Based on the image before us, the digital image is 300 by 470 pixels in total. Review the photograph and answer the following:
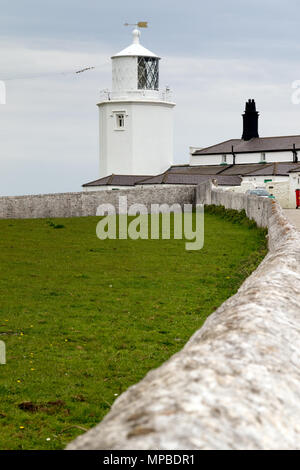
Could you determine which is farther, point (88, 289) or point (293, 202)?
point (293, 202)

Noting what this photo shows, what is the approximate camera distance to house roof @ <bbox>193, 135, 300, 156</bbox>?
79500 millimetres

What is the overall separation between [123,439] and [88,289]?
12.3 meters

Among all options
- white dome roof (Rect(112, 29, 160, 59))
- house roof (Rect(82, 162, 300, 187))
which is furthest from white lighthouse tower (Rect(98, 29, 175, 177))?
house roof (Rect(82, 162, 300, 187))

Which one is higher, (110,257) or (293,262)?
(293,262)

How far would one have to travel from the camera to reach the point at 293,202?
52062 mm

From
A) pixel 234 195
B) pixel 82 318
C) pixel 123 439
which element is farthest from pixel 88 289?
pixel 234 195

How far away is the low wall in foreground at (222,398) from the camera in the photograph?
284 cm

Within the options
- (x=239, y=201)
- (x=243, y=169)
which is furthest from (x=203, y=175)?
(x=239, y=201)

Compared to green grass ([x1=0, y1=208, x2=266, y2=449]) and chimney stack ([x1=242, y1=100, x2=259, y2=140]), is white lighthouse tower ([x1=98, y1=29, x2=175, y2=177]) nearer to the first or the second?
chimney stack ([x1=242, y1=100, x2=259, y2=140])

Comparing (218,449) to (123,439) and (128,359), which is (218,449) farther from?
(128,359)

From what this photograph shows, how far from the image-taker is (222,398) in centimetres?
315

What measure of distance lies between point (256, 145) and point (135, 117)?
14018 mm

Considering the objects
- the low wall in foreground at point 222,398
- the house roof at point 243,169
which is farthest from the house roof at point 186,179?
the low wall in foreground at point 222,398

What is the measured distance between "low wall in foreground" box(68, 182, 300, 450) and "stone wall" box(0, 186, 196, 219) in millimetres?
33256
